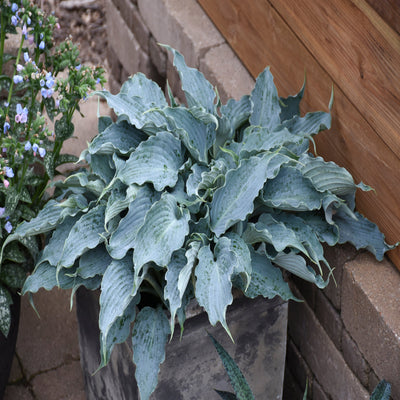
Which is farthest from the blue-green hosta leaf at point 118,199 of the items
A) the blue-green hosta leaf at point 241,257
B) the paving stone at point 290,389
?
the paving stone at point 290,389

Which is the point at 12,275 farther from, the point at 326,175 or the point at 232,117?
the point at 326,175

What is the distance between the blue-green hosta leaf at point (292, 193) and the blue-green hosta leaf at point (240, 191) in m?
0.06

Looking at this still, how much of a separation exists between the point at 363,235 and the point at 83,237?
67cm

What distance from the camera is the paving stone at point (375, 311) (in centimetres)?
161

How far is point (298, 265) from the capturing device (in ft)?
5.22

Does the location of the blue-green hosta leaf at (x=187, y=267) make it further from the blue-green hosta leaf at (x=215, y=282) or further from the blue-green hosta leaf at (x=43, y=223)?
the blue-green hosta leaf at (x=43, y=223)

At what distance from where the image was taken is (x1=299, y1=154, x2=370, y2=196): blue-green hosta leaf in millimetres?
1615

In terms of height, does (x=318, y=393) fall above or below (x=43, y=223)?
below

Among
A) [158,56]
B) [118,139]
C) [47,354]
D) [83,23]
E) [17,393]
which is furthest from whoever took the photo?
[83,23]

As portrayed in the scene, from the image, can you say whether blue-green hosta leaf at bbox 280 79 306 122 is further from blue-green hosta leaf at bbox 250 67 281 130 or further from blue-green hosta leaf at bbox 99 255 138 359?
blue-green hosta leaf at bbox 99 255 138 359

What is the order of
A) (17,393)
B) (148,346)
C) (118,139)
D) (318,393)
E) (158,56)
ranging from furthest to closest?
1. (158,56)
2. (17,393)
3. (318,393)
4. (118,139)
5. (148,346)

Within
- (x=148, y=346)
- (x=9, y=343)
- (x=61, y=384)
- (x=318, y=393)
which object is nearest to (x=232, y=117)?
(x=148, y=346)

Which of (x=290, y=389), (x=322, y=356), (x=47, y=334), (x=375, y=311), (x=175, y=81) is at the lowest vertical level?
(x=290, y=389)

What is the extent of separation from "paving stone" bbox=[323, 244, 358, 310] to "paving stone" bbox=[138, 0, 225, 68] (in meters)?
0.81
